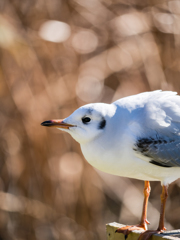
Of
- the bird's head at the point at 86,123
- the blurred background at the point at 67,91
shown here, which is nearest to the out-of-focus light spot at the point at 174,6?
the blurred background at the point at 67,91

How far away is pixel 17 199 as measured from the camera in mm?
2697

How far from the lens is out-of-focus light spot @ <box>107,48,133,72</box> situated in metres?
2.88

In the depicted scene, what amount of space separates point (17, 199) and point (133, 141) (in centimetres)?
155

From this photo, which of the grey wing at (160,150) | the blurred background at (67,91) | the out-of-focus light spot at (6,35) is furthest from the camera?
the blurred background at (67,91)

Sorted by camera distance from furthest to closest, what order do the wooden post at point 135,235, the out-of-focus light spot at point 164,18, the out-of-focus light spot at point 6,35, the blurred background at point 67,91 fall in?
the out-of-focus light spot at point 164,18
the blurred background at point 67,91
the out-of-focus light spot at point 6,35
the wooden post at point 135,235

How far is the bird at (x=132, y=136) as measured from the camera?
137 cm

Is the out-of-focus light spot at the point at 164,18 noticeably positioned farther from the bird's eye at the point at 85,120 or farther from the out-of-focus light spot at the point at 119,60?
the bird's eye at the point at 85,120

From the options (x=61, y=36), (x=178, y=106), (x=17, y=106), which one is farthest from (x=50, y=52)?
(x=178, y=106)

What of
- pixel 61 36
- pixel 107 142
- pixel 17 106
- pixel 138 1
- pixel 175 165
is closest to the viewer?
pixel 107 142

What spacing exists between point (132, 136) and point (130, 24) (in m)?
1.77

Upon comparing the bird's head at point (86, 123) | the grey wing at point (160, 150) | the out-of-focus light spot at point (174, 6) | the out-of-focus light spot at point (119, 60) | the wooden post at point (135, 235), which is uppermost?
the out-of-focus light spot at point (174, 6)

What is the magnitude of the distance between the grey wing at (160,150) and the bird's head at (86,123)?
15 cm

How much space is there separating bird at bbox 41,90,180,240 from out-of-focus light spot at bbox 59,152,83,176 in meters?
1.26

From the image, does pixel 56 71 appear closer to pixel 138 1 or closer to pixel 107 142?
pixel 138 1
